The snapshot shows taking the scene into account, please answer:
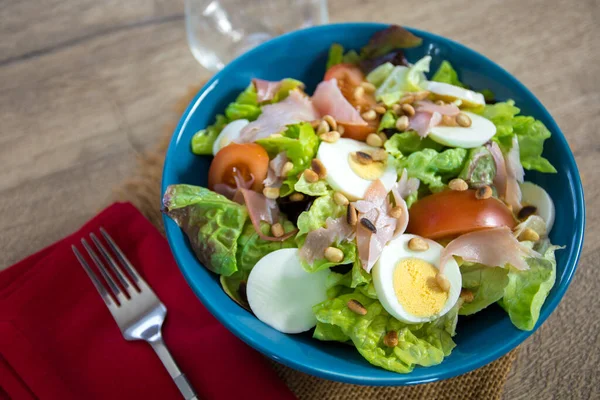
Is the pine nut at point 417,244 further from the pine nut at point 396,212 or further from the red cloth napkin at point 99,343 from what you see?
the red cloth napkin at point 99,343

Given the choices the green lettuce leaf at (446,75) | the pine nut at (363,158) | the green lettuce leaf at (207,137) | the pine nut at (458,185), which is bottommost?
the pine nut at (458,185)

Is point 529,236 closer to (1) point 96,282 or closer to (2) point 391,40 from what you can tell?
(2) point 391,40

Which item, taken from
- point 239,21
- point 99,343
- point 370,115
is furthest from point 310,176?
point 239,21

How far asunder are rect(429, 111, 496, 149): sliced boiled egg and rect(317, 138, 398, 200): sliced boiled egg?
7.1 inches

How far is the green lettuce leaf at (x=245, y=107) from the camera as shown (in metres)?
1.78

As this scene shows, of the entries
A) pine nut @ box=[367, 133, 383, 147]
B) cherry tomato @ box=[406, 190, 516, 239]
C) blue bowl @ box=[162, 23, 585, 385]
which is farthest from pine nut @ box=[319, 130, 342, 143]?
blue bowl @ box=[162, 23, 585, 385]

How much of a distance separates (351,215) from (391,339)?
372mm

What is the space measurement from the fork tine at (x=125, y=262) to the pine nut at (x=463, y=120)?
46.7 inches

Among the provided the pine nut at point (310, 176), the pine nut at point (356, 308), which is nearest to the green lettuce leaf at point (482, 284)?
the pine nut at point (356, 308)

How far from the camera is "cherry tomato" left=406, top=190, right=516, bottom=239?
1.46 metres

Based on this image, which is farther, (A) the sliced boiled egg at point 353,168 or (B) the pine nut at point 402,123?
(B) the pine nut at point 402,123

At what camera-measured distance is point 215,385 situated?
1518 mm

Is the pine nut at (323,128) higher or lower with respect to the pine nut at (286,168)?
higher

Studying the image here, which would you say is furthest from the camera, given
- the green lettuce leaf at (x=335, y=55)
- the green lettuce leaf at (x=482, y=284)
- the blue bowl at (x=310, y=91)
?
the green lettuce leaf at (x=335, y=55)
